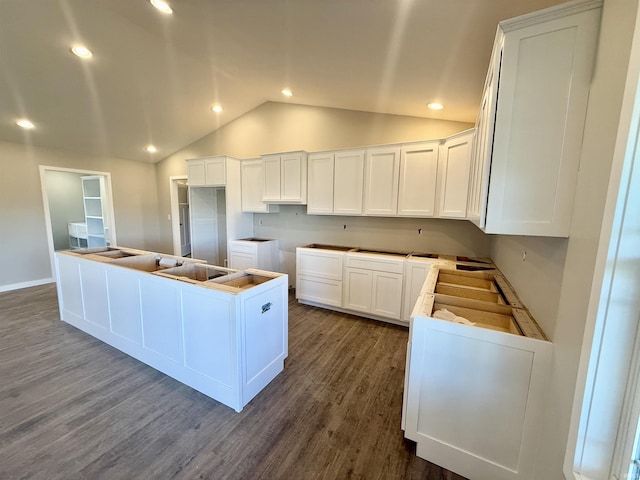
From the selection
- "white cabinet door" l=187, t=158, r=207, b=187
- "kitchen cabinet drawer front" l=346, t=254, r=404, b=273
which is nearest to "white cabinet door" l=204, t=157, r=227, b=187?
"white cabinet door" l=187, t=158, r=207, b=187

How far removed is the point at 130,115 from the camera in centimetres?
414

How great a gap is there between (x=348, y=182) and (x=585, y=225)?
281 cm

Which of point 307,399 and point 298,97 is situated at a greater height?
point 298,97

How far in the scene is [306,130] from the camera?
4.22 meters

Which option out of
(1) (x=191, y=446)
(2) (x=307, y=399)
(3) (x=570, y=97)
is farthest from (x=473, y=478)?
(3) (x=570, y=97)

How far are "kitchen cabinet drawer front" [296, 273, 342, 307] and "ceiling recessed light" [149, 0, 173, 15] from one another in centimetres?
325

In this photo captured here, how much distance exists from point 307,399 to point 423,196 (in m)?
2.57

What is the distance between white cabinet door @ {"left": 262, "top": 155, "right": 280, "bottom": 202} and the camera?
4.13m

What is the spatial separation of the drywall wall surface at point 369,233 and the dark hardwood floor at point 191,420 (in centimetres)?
154

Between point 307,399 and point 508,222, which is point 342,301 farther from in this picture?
point 508,222

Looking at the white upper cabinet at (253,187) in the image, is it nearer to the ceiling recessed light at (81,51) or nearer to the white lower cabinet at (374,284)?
the white lower cabinet at (374,284)

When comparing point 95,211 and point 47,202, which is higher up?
point 47,202

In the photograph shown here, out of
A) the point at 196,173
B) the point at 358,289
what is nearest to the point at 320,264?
the point at 358,289

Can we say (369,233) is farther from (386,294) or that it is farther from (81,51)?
(81,51)
